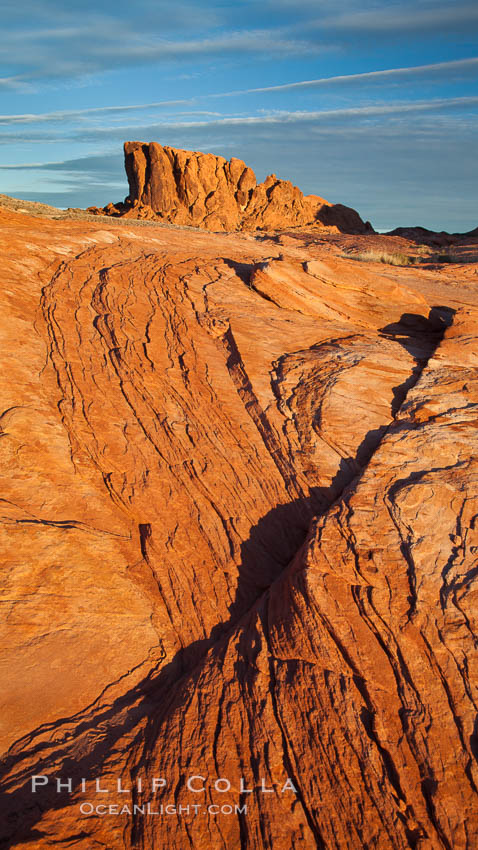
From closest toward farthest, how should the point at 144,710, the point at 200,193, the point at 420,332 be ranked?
the point at 144,710 < the point at 420,332 < the point at 200,193

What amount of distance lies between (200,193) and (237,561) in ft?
227

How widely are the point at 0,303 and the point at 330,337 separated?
579 centimetres

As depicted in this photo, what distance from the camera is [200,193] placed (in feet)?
219

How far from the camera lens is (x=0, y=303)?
8547 millimetres

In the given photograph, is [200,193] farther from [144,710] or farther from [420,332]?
[144,710]

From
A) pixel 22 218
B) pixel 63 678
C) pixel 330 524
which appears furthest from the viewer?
pixel 22 218

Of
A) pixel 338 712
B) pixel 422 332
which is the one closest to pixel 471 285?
pixel 422 332

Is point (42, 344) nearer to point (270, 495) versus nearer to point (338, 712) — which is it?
point (270, 495)

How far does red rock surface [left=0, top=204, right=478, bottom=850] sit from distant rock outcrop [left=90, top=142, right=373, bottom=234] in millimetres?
59518

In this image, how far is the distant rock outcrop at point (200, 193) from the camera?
6594 cm

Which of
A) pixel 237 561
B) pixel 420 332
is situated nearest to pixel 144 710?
pixel 237 561

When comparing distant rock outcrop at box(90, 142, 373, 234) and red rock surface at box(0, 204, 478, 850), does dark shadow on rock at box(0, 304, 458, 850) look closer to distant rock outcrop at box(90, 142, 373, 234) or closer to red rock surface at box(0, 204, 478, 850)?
red rock surface at box(0, 204, 478, 850)

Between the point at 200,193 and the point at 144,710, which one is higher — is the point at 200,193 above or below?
above

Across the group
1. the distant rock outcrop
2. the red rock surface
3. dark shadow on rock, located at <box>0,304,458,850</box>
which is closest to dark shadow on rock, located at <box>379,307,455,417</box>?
the red rock surface
